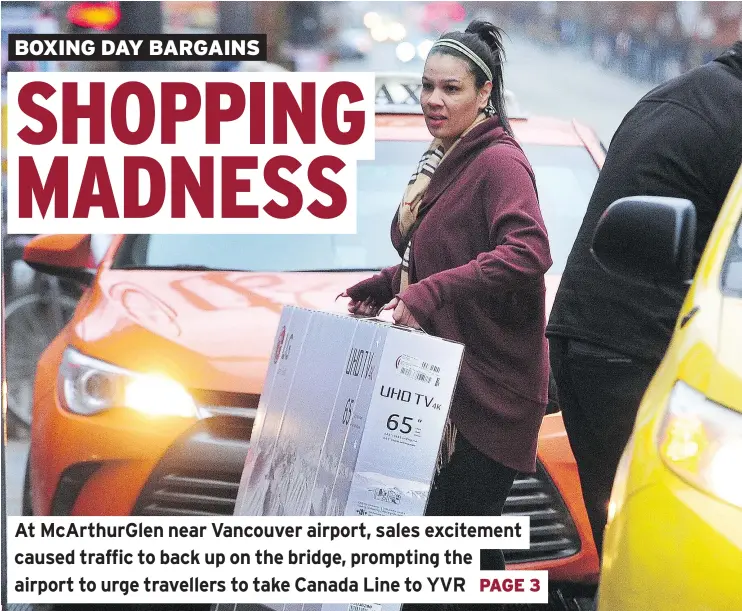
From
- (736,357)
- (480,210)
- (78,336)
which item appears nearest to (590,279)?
(480,210)

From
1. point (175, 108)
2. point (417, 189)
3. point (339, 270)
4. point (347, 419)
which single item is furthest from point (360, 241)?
point (347, 419)

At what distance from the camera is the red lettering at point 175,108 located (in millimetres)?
3420

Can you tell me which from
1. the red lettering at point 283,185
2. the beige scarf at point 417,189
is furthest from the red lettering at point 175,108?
the beige scarf at point 417,189

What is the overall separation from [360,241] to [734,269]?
63.8 inches

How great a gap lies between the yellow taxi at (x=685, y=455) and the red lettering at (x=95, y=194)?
1.55m

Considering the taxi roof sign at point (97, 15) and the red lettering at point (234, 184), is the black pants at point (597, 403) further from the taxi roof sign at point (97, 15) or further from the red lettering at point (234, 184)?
the taxi roof sign at point (97, 15)

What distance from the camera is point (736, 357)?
6.72ft

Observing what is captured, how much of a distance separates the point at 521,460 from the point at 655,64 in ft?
4.57

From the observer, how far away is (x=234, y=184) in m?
3.46

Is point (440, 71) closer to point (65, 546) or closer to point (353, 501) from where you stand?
point (353, 501)

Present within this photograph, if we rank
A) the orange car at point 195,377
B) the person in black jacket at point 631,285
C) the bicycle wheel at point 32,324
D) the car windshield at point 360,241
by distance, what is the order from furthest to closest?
the bicycle wheel at point 32,324, the car windshield at point 360,241, the orange car at point 195,377, the person in black jacket at point 631,285

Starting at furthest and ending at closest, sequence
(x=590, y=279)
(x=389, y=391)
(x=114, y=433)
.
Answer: (x=114, y=433) < (x=590, y=279) < (x=389, y=391)

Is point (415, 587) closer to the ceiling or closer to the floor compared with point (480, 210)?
closer to the floor

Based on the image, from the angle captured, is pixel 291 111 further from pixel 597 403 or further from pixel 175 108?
pixel 597 403
